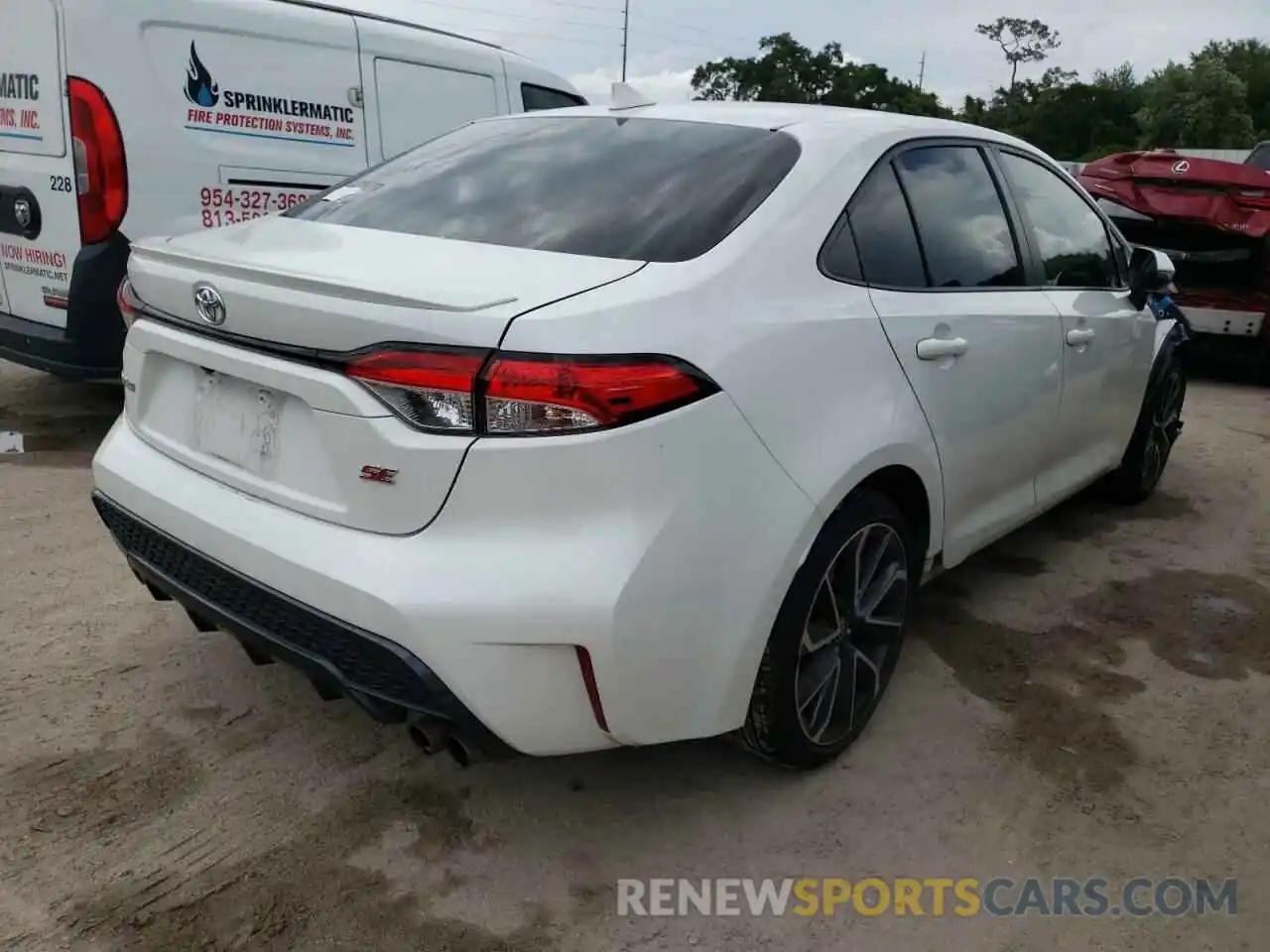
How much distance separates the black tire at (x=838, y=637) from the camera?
2.37 m

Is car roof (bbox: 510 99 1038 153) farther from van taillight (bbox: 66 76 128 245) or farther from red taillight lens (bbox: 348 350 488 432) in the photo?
van taillight (bbox: 66 76 128 245)

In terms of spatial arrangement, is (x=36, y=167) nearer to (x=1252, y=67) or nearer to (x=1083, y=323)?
(x=1083, y=323)

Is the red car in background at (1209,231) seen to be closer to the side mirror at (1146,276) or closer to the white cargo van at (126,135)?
the side mirror at (1146,276)

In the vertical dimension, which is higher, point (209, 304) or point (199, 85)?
point (199, 85)

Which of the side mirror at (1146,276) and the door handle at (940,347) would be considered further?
the side mirror at (1146,276)

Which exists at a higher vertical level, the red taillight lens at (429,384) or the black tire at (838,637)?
the red taillight lens at (429,384)

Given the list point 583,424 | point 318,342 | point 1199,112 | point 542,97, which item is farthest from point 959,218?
point 1199,112

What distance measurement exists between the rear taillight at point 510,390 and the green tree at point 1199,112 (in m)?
49.7

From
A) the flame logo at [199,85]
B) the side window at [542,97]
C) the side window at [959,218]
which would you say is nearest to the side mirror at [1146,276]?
the side window at [959,218]

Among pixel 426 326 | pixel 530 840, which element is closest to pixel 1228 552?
pixel 530 840

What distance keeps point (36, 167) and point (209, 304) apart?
3.28 m

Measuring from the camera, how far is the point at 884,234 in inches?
108

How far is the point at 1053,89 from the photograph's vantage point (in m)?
55.0

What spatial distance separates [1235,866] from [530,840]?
5.24 ft
